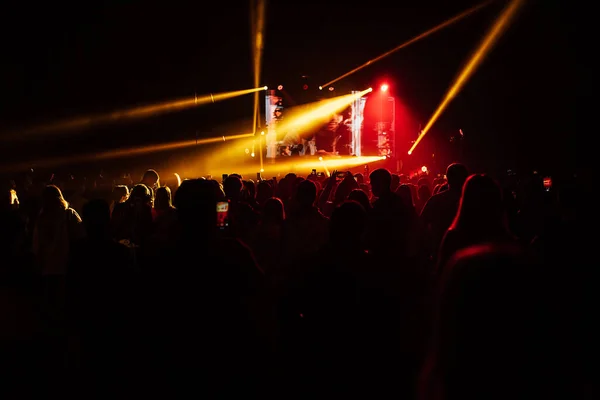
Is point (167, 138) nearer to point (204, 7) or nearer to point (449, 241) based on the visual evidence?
point (204, 7)

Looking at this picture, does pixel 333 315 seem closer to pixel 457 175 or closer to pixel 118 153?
pixel 457 175

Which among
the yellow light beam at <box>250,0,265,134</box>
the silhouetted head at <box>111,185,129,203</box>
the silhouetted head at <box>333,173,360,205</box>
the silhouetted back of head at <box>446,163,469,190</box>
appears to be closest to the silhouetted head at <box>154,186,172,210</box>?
the silhouetted head at <box>111,185,129,203</box>

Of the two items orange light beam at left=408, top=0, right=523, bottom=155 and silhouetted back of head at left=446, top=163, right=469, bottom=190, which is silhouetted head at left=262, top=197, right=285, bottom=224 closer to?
silhouetted back of head at left=446, top=163, right=469, bottom=190

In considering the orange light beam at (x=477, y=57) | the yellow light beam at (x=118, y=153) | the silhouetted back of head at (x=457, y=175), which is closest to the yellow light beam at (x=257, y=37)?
the yellow light beam at (x=118, y=153)

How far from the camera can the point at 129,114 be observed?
55.3 ft

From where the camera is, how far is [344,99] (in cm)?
2164

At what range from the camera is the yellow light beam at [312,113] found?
2078cm

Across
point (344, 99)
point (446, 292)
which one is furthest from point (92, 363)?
point (344, 99)

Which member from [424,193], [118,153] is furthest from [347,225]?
[118,153]

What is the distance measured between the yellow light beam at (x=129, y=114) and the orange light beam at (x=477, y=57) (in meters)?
7.69

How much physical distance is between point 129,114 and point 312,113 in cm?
747

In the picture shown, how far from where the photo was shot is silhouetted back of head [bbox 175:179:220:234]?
249 centimetres

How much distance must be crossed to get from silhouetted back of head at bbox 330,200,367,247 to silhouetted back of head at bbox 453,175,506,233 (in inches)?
37.0

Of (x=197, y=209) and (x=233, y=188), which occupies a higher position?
(x=233, y=188)
